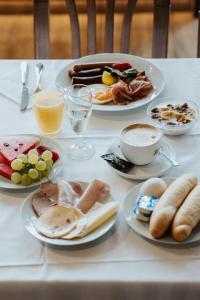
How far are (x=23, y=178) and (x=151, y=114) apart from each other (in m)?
0.44

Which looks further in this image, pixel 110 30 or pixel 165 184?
pixel 110 30

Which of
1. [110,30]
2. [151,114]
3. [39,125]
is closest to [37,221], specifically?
[39,125]

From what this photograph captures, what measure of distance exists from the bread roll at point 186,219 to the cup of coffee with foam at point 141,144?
8.9 inches

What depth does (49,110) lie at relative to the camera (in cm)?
139

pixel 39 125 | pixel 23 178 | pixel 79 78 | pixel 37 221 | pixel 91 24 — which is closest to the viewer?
pixel 37 221

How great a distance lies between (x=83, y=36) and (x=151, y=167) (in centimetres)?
250

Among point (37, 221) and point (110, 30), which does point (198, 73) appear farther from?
point (37, 221)

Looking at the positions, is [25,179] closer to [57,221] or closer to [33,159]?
[33,159]

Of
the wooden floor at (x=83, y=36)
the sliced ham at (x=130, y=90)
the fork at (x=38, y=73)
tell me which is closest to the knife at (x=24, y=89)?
the fork at (x=38, y=73)

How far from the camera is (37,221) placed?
1.07 meters

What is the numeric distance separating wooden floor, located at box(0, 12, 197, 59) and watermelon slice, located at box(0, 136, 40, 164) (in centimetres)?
216

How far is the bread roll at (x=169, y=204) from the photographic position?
1.02m

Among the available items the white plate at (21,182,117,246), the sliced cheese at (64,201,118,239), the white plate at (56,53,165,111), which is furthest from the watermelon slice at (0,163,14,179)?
the white plate at (56,53,165,111)

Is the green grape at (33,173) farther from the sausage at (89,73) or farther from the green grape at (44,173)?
the sausage at (89,73)
